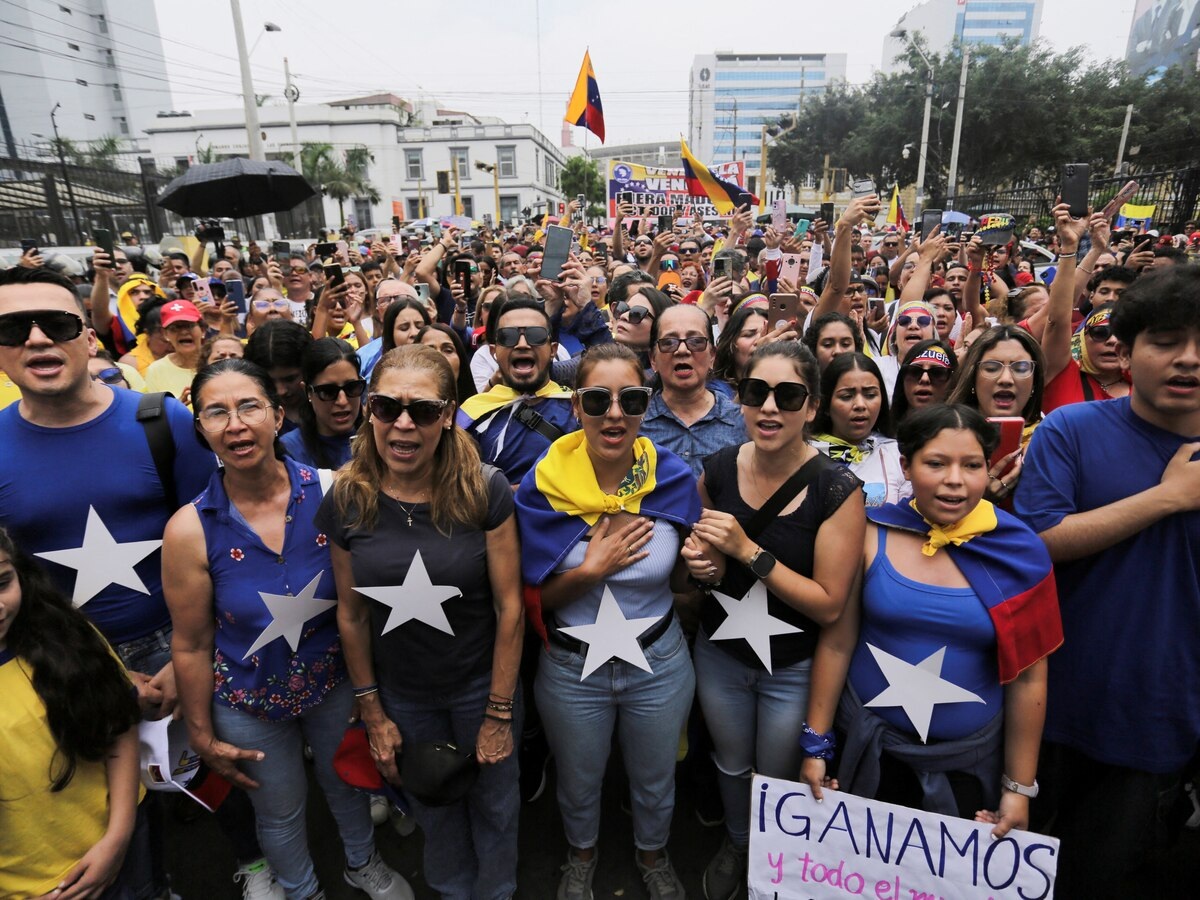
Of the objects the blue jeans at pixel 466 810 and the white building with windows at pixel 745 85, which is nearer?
the blue jeans at pixel 466 810

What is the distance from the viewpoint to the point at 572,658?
222cm

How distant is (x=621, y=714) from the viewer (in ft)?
7.56

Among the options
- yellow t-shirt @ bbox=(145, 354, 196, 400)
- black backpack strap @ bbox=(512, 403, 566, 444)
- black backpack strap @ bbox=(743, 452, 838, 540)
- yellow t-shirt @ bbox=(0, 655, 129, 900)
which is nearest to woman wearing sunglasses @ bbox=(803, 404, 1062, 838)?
black backpack strap @ bbox=(743, 452, 838, 540)

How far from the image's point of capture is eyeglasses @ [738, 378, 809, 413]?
2049 millimetres

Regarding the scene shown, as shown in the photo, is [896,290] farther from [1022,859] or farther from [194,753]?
[194,753]

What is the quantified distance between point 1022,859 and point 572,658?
1.41m

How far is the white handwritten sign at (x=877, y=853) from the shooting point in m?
1.90

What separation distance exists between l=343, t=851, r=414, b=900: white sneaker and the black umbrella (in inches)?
339

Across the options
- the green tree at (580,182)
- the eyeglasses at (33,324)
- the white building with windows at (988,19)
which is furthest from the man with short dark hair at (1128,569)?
the white building with windows at (988,19)

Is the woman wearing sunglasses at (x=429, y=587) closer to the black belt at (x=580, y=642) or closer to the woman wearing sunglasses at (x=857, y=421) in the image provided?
the black belt at (x=580, y=642)

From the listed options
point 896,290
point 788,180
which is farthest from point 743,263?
point 788,180

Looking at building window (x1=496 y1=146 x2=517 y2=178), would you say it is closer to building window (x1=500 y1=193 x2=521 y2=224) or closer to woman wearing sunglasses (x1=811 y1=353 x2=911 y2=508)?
building window (x1=500 y1=193 x2=521 y2=224)

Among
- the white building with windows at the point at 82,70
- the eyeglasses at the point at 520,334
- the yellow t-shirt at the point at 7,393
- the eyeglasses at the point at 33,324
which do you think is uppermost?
the white building with windows at the point at 82,70

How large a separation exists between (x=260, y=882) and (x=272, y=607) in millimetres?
1244
